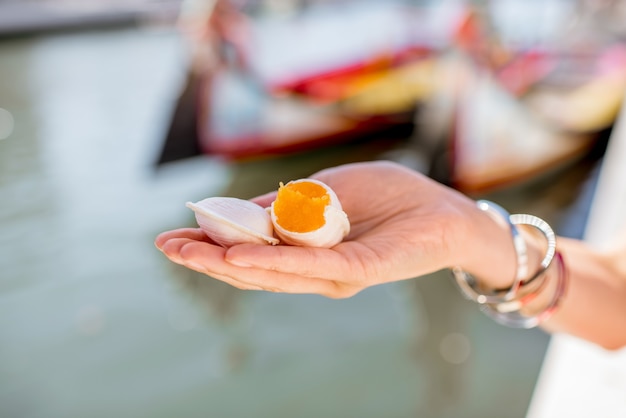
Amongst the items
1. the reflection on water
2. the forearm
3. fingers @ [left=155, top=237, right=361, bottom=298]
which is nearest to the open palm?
fingers @ [left=155, top=237, right=361, bottom=298]

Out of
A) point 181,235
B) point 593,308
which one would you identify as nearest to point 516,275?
point 593,308

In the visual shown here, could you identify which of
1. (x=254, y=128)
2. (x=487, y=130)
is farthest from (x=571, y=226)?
(x=254, y=128)

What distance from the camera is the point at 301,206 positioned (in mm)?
1057

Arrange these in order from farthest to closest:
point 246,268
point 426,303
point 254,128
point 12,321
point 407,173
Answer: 1. point 254,128
2. point 426,303
3. point 12,321
4. point 407,173
5. point 246,268

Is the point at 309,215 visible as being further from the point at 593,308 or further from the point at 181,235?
the point at 593,308

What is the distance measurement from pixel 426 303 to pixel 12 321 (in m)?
2.17

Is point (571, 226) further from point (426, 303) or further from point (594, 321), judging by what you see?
point (594, 321)

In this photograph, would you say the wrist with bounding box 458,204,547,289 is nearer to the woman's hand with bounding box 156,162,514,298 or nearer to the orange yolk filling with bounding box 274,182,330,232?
the woman's hand with bounding box 156,162,514,298

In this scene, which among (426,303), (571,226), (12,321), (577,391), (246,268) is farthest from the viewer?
(571,226)

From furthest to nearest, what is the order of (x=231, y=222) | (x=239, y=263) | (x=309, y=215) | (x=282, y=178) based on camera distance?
(x=282, y=178) < (x=309, y=215) < (x=231, y=222) < (x=239, y=263)

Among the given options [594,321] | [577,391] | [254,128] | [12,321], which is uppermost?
[594,321]

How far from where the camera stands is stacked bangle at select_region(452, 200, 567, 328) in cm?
115

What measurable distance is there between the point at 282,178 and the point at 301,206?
4.12m

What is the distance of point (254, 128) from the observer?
496cm
